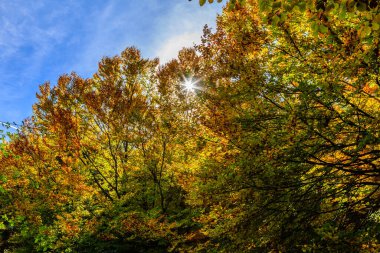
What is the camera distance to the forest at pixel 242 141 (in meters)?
4.48

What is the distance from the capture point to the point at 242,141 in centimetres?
556

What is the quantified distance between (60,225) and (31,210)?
2625 millimetres

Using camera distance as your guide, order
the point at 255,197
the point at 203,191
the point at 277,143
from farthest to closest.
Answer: the point at 203,191 < the point at 255,197 < the point at 277,143

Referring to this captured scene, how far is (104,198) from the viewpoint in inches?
458

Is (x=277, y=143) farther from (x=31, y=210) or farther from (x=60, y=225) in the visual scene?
(x=31, y=210)

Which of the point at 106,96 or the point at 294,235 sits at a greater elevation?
the point at 106,96

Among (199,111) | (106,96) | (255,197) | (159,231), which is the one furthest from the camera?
(106,96)

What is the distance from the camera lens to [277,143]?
16.2ft

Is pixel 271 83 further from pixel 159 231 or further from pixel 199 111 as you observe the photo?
pixel 159 231

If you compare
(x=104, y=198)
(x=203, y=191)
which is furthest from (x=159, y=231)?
(x=203, y=191)

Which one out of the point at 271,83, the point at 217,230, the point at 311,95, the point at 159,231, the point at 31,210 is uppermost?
the point at 31,210

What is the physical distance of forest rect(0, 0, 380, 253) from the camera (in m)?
4.48

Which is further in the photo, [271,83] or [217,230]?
[217,230]

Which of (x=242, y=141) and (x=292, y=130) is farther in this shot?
(x=242, y=141)
